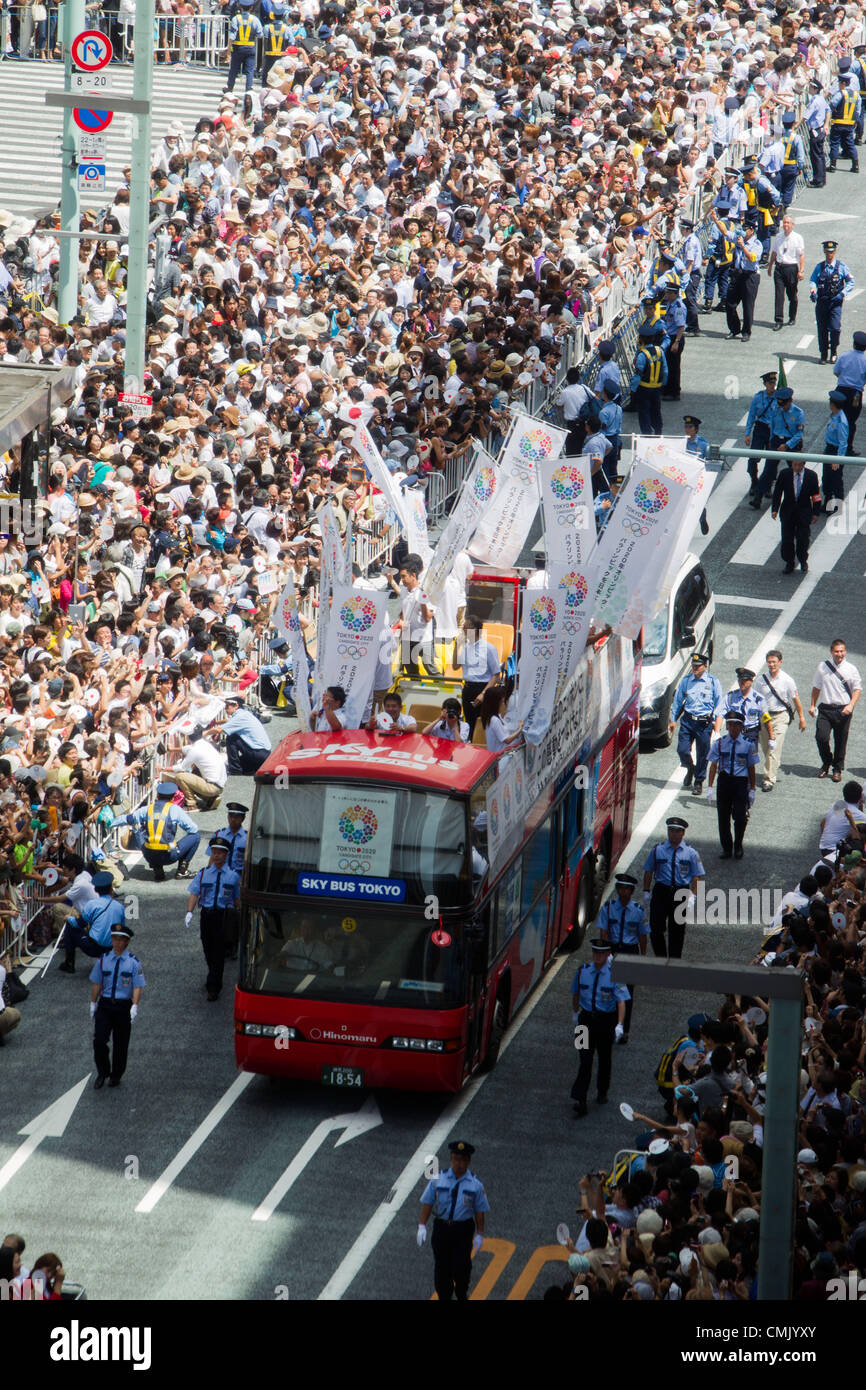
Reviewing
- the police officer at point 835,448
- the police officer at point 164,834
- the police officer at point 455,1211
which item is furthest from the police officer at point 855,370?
the police officer at point 455,1211

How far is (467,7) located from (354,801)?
1309 inches

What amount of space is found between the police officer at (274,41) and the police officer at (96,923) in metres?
27.9

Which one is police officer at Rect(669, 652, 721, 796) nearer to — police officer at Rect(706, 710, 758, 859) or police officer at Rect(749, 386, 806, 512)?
police officer at Rect(706, 710, 758, 859)

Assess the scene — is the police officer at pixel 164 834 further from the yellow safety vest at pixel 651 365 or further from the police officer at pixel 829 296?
the police officer at pixel 829 296

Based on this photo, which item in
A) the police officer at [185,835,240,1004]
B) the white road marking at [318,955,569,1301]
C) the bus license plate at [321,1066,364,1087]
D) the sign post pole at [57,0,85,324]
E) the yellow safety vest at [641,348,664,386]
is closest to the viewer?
the white road marking at [318,955,569,1301]

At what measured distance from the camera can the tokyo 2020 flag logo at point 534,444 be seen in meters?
25.7

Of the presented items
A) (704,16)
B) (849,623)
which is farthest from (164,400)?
(704,16)

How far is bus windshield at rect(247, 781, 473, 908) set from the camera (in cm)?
1969

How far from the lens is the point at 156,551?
2952cm

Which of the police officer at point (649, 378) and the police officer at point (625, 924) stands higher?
the police officer at point (649, 378)

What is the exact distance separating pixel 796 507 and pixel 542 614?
1261 cm

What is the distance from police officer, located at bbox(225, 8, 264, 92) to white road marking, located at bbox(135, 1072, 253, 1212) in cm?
2916

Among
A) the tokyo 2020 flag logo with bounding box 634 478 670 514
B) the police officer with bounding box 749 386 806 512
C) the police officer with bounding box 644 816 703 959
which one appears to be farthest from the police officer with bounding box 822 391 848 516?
the police officer with bounding box 644 816 703 959

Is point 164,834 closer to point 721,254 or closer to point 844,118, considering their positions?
point 721,254
